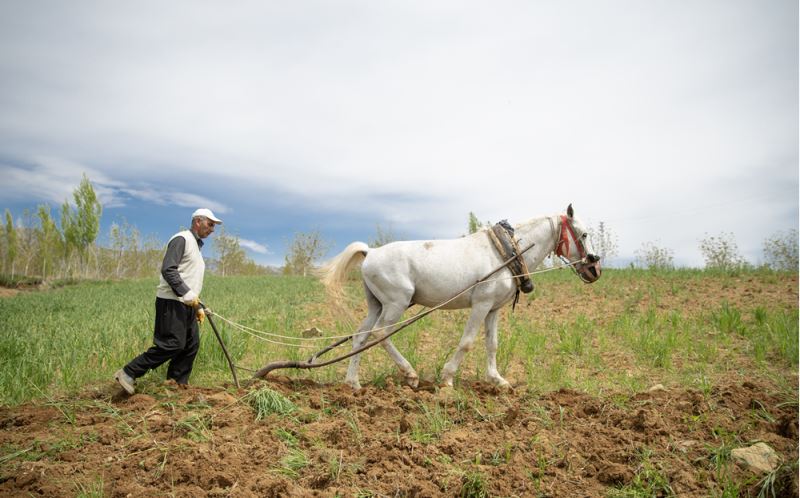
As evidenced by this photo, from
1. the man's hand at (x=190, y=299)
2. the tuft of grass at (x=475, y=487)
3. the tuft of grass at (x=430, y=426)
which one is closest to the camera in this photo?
the tuft of grass at (x=475, y=487)

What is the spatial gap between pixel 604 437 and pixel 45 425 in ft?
16.3

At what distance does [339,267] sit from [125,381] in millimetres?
2641

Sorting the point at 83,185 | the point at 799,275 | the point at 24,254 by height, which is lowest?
the point at 24,254

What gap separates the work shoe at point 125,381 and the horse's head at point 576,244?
205 inches

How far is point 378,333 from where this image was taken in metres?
5.50

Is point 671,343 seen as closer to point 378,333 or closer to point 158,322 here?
point 378,333

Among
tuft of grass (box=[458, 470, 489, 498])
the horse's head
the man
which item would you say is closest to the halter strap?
the horse's head

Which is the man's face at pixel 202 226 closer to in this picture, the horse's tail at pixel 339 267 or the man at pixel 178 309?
the man at pixel 178 309

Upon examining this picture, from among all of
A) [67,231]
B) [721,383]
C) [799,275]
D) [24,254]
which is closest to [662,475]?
[721,383]

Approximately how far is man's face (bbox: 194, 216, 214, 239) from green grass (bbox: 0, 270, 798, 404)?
1.85 meters

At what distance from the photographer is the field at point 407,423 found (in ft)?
10.3

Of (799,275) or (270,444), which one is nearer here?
(270,444)

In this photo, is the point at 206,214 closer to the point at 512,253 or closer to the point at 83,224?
the point at 512,253

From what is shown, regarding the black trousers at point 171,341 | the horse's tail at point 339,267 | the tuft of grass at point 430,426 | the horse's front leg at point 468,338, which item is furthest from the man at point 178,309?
the horse's front leg at point 468,338
